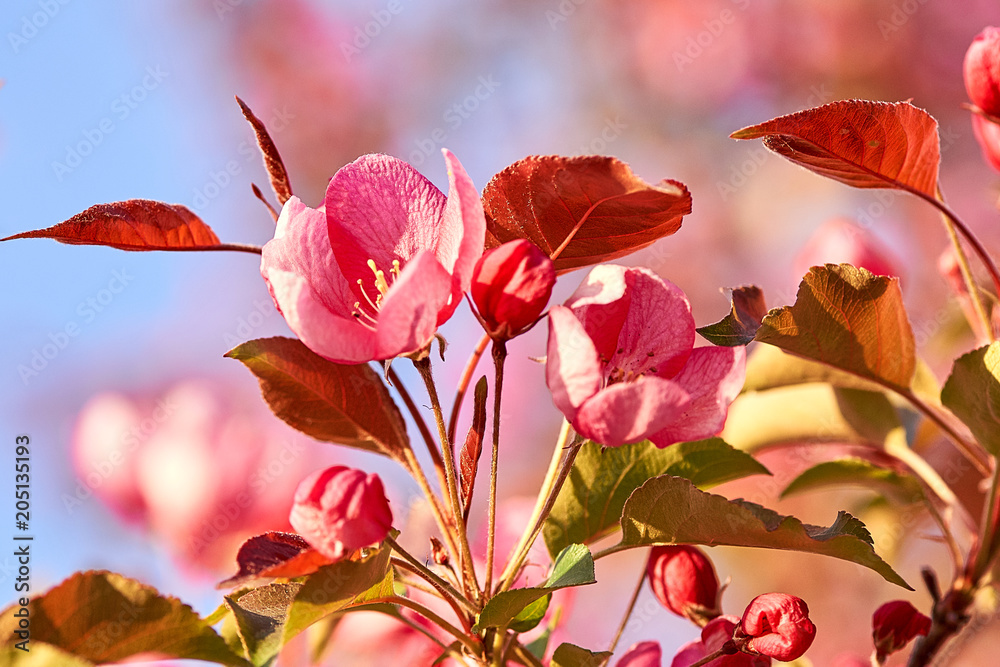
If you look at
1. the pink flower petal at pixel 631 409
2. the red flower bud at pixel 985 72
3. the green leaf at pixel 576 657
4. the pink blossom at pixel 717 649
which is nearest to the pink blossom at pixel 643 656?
the pink blossom at pixel 717 649

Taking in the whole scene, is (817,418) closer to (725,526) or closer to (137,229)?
(725,526)

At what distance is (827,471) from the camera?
3.39ft

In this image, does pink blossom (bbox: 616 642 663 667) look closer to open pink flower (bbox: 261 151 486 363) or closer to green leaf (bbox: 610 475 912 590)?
green leaf (bbox: 610 475 912 590)

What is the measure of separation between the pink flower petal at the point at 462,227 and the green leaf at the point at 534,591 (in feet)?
0.65

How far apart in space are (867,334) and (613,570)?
2.07 metres

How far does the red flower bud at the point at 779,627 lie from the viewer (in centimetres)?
62

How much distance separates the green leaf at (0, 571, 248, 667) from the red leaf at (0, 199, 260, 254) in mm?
263

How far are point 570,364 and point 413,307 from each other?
0.11 meters

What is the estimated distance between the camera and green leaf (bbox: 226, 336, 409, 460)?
2.10 feet

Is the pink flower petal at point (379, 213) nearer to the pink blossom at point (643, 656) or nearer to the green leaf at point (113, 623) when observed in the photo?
the green leaf at point (113, 623)

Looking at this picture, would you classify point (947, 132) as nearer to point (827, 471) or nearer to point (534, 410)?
point (534, 410)

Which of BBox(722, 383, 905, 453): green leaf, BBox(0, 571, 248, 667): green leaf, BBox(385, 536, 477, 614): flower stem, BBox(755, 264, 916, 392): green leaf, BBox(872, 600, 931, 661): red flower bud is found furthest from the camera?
BBox(722, 383, 905, 453): green leaf

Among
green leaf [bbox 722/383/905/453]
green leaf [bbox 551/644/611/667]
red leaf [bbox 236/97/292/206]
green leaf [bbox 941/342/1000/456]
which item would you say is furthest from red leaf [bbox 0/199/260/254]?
green leaf [bbox 722/383/905/453]

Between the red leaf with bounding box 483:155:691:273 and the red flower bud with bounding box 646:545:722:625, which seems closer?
the red leaf with bounding box 483:155:691:273
